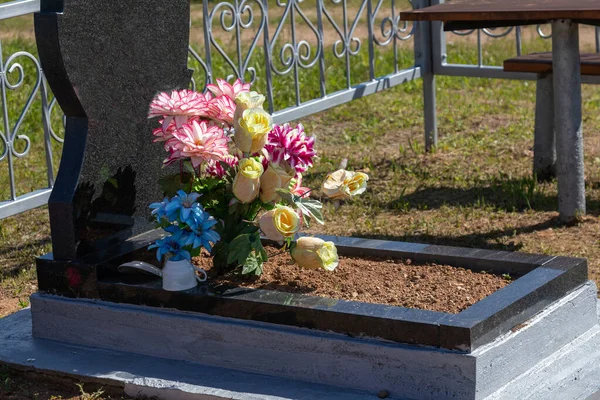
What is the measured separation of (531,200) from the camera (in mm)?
5203

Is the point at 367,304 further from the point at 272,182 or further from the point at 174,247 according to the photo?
the point at 174,247

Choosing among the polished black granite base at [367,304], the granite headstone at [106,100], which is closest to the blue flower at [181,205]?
the polished black granite base at [367,304]

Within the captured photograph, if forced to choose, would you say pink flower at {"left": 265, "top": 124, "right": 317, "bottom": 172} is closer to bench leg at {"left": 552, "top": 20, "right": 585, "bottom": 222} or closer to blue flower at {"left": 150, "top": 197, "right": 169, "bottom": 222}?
blue flower at {"left": 150, "top": 197, "right": 169, "bottom": 222}

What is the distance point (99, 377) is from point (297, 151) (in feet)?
2.91

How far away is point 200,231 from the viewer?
3.04 m

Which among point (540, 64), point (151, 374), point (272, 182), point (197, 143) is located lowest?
point (151, 374)

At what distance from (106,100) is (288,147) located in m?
0.64

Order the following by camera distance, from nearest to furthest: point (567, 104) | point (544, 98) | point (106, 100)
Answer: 1. point (106, 100)
2. point (567, 104)
3. point (544, 98)

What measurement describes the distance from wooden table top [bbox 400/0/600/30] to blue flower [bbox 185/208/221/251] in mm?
1863

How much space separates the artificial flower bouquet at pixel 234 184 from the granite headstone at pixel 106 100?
0.18 m

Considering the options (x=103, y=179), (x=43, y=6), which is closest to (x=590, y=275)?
(x=103, y=179)

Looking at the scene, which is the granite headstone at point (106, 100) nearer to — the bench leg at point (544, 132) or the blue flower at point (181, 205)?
the blue flower at point (181, 205)

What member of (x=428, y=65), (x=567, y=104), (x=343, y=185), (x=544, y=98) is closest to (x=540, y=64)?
(x=544, y=98)

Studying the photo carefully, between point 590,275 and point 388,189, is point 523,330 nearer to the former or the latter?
point 590,275
